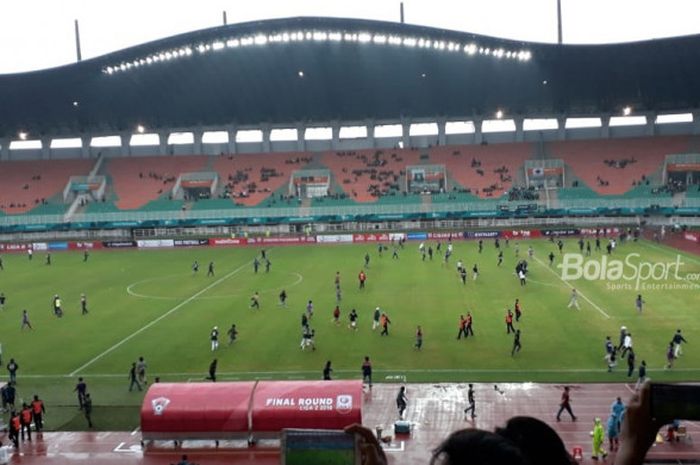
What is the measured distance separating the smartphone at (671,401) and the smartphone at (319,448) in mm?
1314

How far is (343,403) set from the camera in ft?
56.4

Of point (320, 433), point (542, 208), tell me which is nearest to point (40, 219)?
point (542, 208)

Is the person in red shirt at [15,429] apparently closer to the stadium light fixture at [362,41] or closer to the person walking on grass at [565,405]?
the person walking on grass at [565,405]

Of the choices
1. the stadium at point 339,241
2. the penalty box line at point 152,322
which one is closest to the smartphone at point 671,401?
the stadium at point 339,241

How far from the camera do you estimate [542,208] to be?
69.9m

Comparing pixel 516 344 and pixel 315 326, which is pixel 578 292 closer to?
pixel 516 344

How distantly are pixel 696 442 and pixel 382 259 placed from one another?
35339mm

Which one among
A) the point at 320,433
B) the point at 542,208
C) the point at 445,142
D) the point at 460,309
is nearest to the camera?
the point at 320,433

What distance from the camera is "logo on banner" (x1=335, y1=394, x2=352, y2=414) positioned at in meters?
17.1

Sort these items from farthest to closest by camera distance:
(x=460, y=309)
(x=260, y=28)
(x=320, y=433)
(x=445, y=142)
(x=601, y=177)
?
(x=445, y=142), (x=601, y=177), (x=260, y=28), (x=460, y=309), (x=320, y=433)

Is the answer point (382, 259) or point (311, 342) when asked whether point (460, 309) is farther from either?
point (382, 259)

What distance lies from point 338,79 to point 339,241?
2039cm

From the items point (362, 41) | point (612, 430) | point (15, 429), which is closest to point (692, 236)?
point (362, 41)
